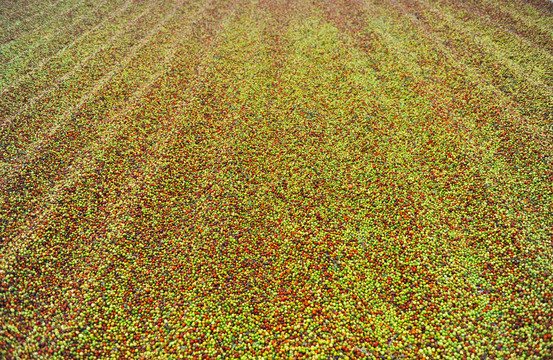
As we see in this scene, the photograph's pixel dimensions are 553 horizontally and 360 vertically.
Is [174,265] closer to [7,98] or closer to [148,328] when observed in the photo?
[148,328]

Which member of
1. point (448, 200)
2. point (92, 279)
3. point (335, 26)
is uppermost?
point (335, 26)

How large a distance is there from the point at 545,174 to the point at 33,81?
38.1ft

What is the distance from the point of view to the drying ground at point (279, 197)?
12.6 ft

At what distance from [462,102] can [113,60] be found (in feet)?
30.7

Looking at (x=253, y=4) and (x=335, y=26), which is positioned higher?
(x=253, y=4)

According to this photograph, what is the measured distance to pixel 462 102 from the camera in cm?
716

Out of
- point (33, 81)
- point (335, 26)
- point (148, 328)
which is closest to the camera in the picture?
point (148, 328)

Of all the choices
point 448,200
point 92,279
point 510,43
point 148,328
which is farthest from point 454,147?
point 92,279

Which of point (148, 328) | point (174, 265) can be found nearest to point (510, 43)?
point (174, 265)

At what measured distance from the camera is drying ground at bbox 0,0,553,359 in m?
3.83

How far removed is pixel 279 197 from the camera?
5387 mm

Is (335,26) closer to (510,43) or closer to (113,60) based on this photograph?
(510,43)

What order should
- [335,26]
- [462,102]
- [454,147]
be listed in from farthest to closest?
[335,26] < [462,102] < [454,147]

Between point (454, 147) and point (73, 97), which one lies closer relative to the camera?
point (454, 147)
